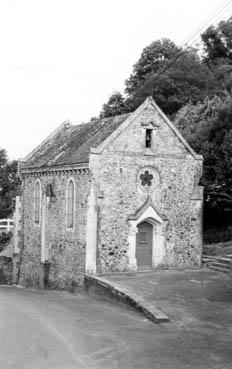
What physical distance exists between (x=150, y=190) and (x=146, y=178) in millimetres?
645

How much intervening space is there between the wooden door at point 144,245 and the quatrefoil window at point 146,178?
Result: 206 centimetres

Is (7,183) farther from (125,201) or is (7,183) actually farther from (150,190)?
(125,201)

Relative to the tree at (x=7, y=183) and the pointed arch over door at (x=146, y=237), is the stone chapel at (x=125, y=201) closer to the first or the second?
the pointed arch over door at (x=146, y=237)

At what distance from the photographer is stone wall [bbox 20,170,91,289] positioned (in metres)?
28.1

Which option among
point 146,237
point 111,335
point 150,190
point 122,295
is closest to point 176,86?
point 150,190

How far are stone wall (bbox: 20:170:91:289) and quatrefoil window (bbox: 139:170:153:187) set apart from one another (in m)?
2.85

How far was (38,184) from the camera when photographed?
33.7 metres

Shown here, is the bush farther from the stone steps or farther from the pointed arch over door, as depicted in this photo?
the pointed arch over door

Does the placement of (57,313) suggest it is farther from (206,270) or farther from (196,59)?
(196,59)

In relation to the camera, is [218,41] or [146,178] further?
[218,41]

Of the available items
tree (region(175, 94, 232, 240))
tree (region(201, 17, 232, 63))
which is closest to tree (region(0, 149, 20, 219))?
tree (region(201, 17, 232, 63))

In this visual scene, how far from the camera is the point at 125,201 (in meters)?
27.8

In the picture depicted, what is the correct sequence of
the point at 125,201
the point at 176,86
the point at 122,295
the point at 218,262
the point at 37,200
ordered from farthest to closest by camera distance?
1. the point at 176,86
2. the point at 37,200
3. the point at 218,262
4. the point at 125,201
5. the point at 122,295

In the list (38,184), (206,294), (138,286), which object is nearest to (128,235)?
(138,286)
